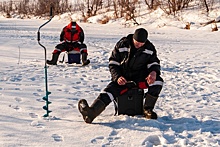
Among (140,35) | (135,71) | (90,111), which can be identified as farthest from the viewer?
(135,71)

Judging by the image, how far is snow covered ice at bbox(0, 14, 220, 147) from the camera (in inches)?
142

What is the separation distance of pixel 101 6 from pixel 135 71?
1032 inches

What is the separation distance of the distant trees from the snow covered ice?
18.9ft

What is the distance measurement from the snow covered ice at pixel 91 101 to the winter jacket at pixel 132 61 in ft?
1.83

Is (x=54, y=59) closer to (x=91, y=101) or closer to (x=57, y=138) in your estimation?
(x=91, y=101)

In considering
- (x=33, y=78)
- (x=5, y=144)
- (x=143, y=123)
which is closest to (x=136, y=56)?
(x=143, y=123)

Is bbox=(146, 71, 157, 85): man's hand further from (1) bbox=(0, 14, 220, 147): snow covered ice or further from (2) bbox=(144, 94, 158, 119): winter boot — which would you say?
(1) bbox=(0, 14, 220, 147): snow covered ice

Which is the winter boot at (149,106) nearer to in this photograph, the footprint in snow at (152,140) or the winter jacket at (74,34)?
the footprint in snow at (152,140)

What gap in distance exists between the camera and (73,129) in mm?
3854

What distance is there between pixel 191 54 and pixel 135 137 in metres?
6.47

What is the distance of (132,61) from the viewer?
430 centimetres

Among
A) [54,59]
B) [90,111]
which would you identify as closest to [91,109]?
[90,111]

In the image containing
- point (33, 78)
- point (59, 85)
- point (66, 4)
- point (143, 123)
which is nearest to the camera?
point (143, 123)

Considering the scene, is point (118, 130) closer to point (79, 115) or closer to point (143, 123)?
point (143, 123)
